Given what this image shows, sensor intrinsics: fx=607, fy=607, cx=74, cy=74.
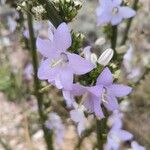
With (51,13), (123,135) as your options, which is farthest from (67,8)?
(123,135)

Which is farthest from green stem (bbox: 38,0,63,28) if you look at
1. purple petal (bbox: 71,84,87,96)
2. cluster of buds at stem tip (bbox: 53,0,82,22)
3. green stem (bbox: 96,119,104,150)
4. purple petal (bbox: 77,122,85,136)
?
purple petal (bbox: 77,122,85,136)

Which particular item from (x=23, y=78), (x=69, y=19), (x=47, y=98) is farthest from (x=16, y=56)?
(x=69, y=19)

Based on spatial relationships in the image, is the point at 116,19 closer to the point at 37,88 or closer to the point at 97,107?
the point at 37,88

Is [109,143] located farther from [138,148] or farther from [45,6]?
[45,6]

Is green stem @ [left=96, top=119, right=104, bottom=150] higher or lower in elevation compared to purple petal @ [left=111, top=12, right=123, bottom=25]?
lower

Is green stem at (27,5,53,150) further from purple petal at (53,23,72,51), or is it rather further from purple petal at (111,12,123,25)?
purple petal at (53,23,72,51)

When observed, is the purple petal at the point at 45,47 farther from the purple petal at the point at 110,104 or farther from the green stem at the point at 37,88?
the green stem at the point at 37,88

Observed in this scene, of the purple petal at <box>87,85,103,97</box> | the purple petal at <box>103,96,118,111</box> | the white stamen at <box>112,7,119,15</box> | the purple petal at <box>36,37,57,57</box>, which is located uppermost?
the purple petal at <box>36,37,57,57</box>
